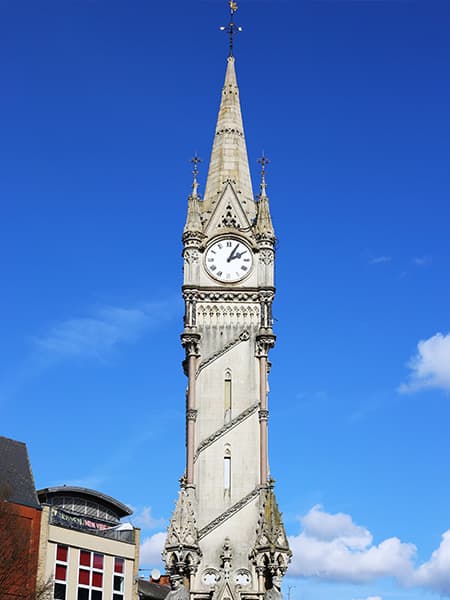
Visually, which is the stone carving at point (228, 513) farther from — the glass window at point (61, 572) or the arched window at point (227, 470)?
the glass window at point (61, 572)

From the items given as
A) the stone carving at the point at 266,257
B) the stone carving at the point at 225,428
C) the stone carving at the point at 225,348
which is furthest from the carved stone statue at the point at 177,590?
the stone carving at the point at 266,257

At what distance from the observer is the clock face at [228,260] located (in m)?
65.4

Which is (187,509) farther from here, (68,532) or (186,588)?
(68,532)

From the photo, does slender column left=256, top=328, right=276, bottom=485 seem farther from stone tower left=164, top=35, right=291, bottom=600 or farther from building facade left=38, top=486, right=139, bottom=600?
building facade left=38, top=486, right=139, bottom=600

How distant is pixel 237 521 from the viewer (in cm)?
5956

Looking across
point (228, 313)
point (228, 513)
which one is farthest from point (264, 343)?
point (228, 513)

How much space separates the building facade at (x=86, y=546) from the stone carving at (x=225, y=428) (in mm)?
9425

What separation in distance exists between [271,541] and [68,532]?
42.9 ft

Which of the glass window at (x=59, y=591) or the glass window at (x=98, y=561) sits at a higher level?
the glass window at (x=98, y=561)

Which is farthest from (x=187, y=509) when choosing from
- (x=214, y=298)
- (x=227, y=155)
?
(x=227, y=155)

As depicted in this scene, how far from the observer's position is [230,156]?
70750mm

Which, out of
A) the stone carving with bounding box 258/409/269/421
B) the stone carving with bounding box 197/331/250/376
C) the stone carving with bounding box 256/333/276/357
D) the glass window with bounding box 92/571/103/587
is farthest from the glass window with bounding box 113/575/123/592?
the stone carving with bounding box 256/333/276/357

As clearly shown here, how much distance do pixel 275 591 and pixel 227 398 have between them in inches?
470

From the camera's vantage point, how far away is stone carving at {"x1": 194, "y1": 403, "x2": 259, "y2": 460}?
61.2m
